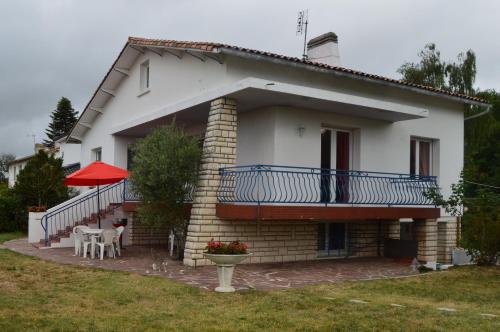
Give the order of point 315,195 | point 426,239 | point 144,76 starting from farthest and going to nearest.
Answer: point 144,76
point 426,239
point 315,195

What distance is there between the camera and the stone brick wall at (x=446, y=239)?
16922mm

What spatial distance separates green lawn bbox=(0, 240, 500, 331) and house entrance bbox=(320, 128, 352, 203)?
147 inches

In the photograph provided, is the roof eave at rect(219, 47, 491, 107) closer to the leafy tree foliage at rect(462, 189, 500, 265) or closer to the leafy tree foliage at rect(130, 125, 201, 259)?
the leafy tree foliage at rect(130, 125, 201, 259)

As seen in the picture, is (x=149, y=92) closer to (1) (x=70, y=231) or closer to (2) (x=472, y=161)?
(1) (x=70, y=231)

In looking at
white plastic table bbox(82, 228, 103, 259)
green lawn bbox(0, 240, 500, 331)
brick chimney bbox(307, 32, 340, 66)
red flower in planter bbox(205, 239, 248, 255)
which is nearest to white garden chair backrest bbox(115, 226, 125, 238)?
white plastic table bbox(82, 228, 103, 259)

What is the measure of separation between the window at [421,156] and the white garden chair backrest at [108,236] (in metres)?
9.28

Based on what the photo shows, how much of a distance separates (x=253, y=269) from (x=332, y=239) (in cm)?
386

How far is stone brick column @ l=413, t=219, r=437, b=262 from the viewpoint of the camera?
14.3m

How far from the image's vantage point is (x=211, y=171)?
11992mm

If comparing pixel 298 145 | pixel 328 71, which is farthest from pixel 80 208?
pixel 328 71

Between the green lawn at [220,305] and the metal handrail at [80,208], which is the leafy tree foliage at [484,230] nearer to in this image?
the green lawn at [220,305]

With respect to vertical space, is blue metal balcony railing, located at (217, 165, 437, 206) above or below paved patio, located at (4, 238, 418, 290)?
above

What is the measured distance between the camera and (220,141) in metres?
12.0

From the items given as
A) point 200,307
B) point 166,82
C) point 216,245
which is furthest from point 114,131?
point 200,307
